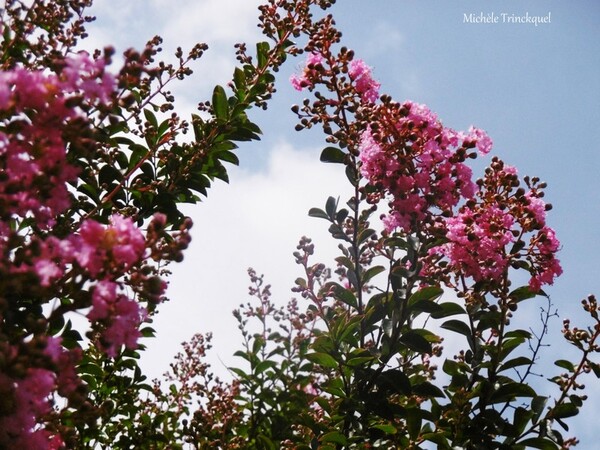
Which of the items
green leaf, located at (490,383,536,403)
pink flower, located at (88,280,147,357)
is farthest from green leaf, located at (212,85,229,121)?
green leaf, located at (490,383,536,403)

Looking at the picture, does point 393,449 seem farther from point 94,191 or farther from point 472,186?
point 94,191

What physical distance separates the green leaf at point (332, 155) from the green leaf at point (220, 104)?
1.58 ft

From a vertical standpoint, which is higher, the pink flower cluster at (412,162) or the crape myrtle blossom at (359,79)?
the crape myrtle blossom at (359,79)

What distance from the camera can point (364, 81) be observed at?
9.16ft

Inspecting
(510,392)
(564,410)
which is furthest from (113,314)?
(564,410)

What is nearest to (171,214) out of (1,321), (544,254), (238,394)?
(238,394)

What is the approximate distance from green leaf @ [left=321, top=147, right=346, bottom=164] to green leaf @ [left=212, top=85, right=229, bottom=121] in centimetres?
48

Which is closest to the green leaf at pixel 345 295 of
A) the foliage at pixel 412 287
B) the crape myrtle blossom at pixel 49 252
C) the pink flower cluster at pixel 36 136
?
the foliage at pixel 412 287

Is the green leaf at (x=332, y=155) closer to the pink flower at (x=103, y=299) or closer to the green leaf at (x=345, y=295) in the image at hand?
the green leaf at (x=345, y=295)

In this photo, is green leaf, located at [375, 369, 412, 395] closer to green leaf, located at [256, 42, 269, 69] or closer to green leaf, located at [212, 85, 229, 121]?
green leaf, located at [212, 85, 229, 121]

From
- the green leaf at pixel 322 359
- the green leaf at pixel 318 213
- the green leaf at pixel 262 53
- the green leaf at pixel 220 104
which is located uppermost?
the green leaf at pixel 262 53

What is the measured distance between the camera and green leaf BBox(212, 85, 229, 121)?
2736 millimetres

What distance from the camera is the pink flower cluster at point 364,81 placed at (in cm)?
277

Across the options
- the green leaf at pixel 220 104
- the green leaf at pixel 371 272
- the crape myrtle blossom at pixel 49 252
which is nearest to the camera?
the crape myrtle blossom at pixel 49 252
